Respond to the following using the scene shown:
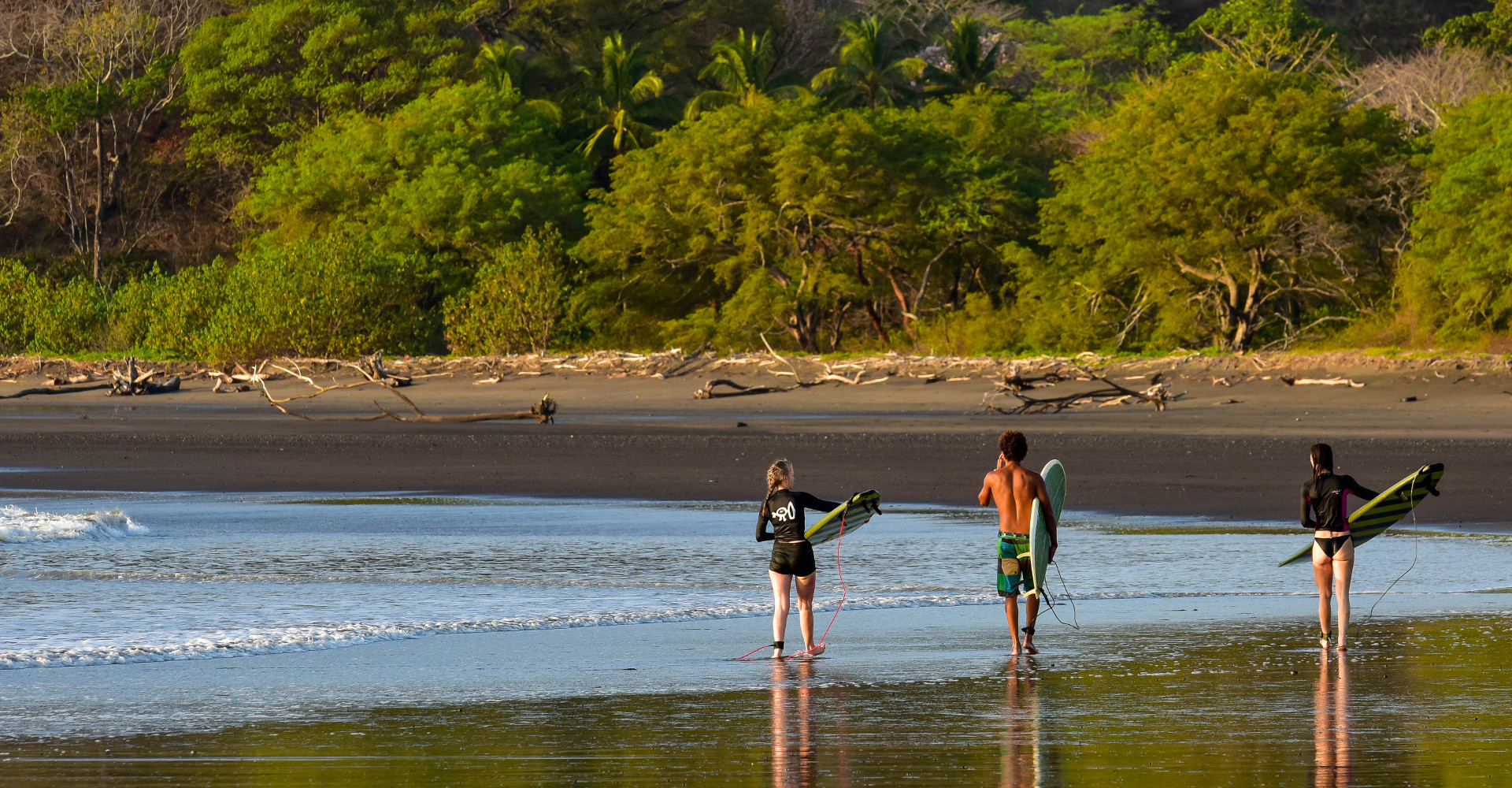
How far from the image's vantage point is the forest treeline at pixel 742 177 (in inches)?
1729

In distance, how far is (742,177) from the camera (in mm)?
50062

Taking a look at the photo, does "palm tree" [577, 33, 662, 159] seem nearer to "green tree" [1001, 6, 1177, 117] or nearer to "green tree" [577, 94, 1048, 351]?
"green tree" [577, 94, 1048, 351]

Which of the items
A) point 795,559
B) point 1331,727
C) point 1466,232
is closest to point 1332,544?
point 1331,727

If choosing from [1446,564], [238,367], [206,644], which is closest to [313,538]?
[206,644]

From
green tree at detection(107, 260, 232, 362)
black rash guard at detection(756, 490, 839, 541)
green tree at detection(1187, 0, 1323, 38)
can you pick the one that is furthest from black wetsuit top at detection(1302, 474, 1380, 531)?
green tree at detection(1187, 0, 1323, 38)

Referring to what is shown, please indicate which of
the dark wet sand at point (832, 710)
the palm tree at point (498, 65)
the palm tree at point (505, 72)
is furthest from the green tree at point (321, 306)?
the dark wet sand at point (832, 710)

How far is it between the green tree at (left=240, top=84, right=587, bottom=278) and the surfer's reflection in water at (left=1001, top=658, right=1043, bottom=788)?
4525 cm

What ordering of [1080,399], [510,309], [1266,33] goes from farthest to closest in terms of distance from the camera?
[1266,33], [510,309], [1080,399]

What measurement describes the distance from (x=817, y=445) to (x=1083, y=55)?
4472cm

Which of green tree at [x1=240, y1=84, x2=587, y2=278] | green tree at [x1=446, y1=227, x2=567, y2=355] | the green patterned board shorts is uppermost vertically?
green tree at [x1=240, y1=84, x2=587, y2=278]

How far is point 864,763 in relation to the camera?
652 cm

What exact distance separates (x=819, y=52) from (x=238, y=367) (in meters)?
31.6

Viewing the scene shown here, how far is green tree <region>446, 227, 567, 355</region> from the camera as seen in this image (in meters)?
50.1

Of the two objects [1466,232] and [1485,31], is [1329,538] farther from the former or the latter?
[1485,31]
